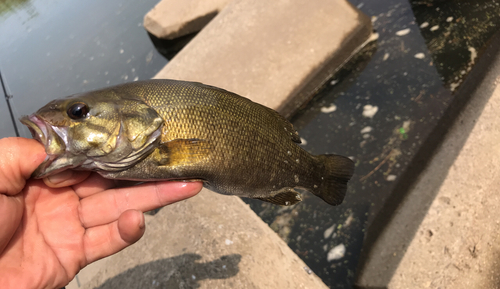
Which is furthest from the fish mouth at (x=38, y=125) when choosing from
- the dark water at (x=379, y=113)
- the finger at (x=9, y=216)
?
the dark water at (x=379, y=113)

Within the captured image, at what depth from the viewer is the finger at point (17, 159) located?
134cm

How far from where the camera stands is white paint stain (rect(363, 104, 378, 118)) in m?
3.36

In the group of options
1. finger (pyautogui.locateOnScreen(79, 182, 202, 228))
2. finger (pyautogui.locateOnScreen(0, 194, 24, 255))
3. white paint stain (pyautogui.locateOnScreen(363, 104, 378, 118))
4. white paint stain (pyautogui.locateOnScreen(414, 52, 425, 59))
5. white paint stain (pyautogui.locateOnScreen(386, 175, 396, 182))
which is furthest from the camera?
white paint stain (pyautogui.locateOnScreen(414, 52, 425, 59))

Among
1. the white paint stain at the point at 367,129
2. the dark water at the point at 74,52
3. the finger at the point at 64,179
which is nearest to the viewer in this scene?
the finger at the point at 64,179

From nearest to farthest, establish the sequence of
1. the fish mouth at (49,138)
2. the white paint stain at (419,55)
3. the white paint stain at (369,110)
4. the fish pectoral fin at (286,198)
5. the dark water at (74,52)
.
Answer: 1. the fish mouth at (49,138)
2. the fish pectoral fin at (286,198)
3. the white paint stain at (369,110)
4. the white paint stain at (419,55)
5. the dark water at (74,52)

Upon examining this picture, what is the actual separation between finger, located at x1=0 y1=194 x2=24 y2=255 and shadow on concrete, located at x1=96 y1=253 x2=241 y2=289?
2.93ft

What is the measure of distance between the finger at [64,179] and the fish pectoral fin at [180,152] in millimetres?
484

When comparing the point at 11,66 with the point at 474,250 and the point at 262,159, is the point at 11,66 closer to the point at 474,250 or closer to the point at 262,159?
the point at 262,159

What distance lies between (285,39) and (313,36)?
0.36 metres

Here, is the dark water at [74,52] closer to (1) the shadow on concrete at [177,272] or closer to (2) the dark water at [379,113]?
(2) the dark water at [379,113]

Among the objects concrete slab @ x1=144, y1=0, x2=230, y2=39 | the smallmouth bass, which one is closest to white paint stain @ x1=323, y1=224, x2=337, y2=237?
the smallmouth bass

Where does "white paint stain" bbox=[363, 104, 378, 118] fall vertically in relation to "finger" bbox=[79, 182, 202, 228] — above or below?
below

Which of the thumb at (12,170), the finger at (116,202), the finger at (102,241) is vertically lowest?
the finger at (102,241)

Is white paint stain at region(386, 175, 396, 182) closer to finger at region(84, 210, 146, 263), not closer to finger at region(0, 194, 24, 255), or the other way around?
finger at region(84, 210, 146, 263)
